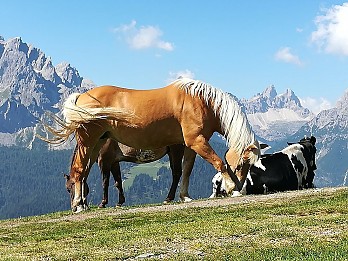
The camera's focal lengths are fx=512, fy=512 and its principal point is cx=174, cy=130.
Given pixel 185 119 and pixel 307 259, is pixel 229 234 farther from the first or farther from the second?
pixel 185 119

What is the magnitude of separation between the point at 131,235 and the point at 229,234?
1.93 metres

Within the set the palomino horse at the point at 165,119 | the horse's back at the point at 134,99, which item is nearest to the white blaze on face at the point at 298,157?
the palomino horse at the point at 165,119

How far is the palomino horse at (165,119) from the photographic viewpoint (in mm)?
15734

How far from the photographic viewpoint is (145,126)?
1591 centimetres

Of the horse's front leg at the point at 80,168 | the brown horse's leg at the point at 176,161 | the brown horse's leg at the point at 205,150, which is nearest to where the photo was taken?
the brown horse's leg at the point at 205,150

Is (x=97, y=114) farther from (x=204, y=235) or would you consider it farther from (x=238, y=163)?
(x=204, y=235)

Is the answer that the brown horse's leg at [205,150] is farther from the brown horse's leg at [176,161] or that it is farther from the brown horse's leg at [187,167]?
the brown horse's leg at [176,161]

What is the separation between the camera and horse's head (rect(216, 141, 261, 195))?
53.1ft

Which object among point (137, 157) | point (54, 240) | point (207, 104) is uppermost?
→ point (207, 104)

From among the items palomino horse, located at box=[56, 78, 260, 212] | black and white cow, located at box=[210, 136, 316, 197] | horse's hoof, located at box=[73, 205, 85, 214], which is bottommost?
horse's hoof, located at box=[73, 205, 85, 214]

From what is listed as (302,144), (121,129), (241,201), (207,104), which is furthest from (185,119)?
(302,144)

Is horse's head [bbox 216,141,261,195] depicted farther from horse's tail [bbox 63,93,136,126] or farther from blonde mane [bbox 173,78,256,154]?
horse's tail [bbox 63,93,136,126]

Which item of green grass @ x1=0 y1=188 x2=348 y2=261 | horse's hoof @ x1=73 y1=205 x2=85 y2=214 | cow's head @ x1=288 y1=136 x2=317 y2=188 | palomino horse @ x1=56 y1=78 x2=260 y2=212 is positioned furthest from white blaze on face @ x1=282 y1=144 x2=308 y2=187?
horse's hoof @ x1=73 y1=205 x2=85 y2=214

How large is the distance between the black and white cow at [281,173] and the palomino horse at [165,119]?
3.79 meters
